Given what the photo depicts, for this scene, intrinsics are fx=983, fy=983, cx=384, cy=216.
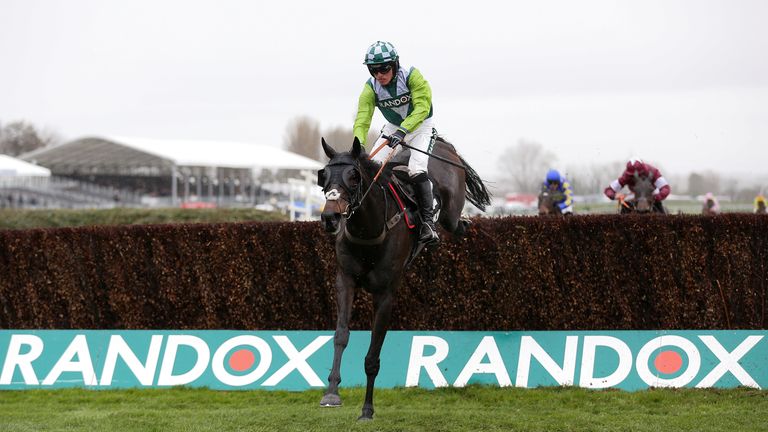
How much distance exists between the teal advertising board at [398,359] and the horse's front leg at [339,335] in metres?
1.73

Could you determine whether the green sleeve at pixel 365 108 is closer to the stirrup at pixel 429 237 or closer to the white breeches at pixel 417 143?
the white breeches at pixel 417 143

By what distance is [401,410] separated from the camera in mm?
7086

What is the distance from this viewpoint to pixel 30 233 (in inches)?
388

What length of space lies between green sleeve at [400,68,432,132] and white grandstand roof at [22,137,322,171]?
35.2 meters

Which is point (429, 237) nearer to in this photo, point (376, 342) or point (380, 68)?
point (376, 342)

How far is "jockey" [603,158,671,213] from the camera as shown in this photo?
11.8m

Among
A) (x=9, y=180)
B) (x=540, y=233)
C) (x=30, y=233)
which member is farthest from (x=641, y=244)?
(x=9, y=180)

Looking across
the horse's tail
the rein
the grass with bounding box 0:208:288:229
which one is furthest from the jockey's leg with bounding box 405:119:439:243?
the grass with bounding box 0:208:288:229

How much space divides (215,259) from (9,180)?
45.0 m

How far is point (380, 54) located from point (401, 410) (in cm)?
262

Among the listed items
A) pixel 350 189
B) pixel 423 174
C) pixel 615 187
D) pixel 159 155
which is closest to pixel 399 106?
pixel 423 174

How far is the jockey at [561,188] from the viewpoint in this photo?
1301cm

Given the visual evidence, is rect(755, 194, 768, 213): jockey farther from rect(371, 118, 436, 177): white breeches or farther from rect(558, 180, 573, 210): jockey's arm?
rect(371, 118, 436, 177): white breeches

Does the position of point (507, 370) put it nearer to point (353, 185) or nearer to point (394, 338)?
point (394, 338)
